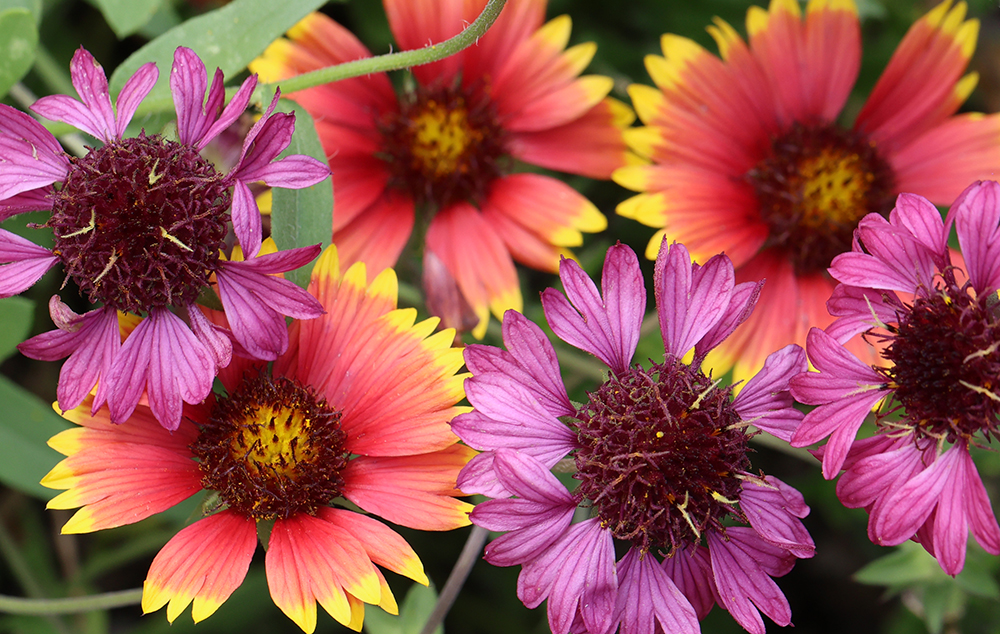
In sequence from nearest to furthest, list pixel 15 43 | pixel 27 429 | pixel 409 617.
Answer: pixel 15 43, pixel 409 617, pixel 27 429

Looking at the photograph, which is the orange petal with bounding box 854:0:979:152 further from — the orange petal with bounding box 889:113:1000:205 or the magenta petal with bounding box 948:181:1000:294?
the magenta petal with bounding box 948:181:1000:294

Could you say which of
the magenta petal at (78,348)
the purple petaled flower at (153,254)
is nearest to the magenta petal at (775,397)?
the purple petaled flower at (153,254)

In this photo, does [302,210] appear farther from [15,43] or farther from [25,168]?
[15,43]

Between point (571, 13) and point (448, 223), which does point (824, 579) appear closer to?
point (448, 223)

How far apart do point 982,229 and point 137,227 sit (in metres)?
0.95

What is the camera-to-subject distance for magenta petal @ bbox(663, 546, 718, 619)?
1046 millimetres

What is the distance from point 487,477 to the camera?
0.95 m

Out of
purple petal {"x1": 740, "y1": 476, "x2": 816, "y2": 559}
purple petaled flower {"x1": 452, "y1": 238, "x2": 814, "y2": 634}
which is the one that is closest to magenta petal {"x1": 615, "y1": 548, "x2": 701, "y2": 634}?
purple petaled flower {"x1": 452, "y1": 238, "x2": 814, "y2": 634}

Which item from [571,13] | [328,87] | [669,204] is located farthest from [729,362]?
[571,13]

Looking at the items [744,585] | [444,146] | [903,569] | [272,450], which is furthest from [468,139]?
[903,569]

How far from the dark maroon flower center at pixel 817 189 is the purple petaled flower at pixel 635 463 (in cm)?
47

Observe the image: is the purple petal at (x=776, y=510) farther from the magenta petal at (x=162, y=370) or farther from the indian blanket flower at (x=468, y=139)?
the magenta petal at (x=162, y=370)

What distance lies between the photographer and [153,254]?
97cm

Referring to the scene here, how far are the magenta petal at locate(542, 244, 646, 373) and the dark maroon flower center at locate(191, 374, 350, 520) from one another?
0.32m
